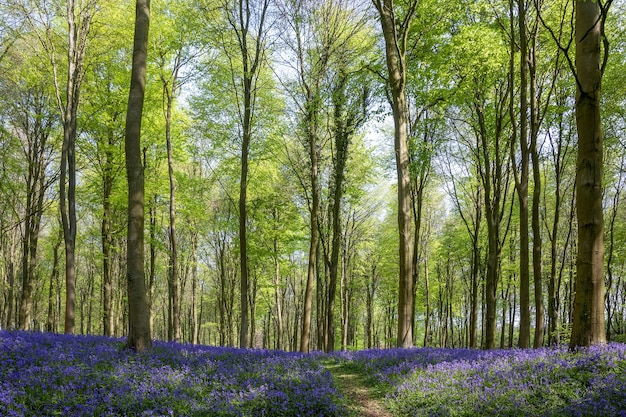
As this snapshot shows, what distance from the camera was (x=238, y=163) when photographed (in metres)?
23.4

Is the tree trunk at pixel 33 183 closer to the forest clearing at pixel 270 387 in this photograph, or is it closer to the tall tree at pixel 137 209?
the tall tree at pixel 137 209

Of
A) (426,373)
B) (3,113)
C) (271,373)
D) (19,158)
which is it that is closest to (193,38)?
(3,113)

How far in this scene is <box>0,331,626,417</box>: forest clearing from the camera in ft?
15.7

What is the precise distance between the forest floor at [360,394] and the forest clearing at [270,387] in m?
0.06

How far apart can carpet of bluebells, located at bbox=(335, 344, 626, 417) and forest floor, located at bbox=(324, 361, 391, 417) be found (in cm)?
28

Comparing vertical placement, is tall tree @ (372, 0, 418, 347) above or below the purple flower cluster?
above

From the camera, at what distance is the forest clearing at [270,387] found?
478 cm

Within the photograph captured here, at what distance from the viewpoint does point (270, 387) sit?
630 centimetres

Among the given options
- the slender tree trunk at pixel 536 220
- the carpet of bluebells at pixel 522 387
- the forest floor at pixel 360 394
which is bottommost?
the forest floor at pixel 360 394

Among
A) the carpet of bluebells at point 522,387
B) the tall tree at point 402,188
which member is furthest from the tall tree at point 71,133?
the carpet of bluebells at point 522,387

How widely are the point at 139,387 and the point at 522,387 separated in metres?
5.71

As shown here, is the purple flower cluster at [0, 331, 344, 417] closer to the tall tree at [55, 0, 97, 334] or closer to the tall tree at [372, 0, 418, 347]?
the tall tree at [372, 0, 418, 347]

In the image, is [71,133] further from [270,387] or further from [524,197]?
[524,197]

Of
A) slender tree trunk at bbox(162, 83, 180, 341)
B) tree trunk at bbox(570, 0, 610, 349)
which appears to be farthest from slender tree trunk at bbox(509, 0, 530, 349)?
slender tree trunk at bbox(162, 83, 180, 341)
